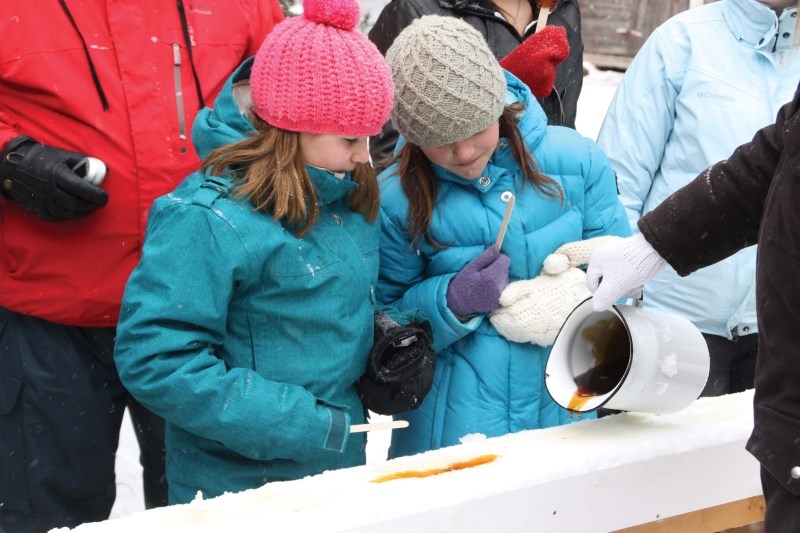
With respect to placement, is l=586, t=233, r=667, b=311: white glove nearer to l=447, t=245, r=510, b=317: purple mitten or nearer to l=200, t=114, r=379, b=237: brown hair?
l=447, t=245, r=510, b=317: purple mitten

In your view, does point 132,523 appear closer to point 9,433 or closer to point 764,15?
point 9,433

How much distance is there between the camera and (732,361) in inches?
112

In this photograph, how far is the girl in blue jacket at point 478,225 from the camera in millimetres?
2197

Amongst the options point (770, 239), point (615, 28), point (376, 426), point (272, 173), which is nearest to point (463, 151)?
point (272, 173)

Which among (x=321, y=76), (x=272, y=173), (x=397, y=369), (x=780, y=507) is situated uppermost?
(x=321, y=76)

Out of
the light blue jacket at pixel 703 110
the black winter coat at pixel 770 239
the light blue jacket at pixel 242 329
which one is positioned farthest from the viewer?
the light blue jacket at pixel 703 110

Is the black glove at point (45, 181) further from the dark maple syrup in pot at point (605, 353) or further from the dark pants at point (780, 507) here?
the dark pants at point (780, 507)

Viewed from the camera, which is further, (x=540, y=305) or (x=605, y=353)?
(x=540, y=305)

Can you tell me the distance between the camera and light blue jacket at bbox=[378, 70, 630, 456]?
230cm

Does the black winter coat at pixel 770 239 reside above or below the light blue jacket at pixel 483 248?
above

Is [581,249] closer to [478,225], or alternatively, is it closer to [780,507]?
[478,225]

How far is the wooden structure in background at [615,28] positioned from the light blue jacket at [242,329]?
8.88 m

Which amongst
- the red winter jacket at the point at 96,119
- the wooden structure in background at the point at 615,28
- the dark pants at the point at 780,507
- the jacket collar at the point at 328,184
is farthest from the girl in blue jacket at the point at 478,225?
the wooden structure in background at the point at 615,28

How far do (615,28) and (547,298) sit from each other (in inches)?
350
